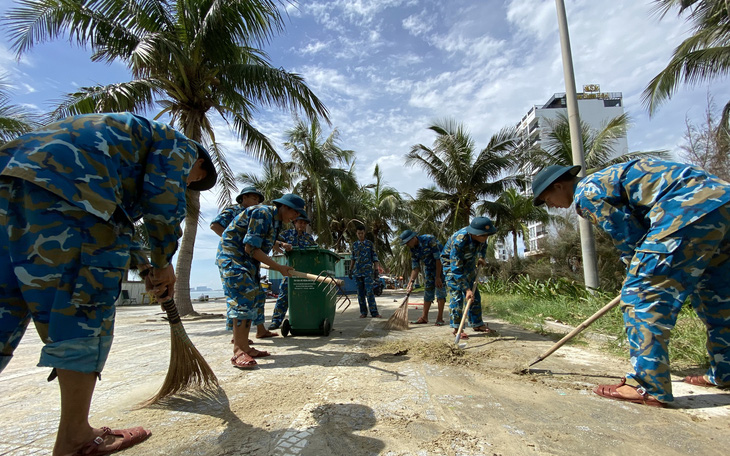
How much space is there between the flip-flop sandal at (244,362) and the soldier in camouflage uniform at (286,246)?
178 cm

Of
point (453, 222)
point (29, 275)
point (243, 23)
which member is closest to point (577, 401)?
point (29, 275)

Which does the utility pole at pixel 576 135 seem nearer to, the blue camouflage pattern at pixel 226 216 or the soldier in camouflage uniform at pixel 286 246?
the soldier in camouflage uniform at pixel 286 246

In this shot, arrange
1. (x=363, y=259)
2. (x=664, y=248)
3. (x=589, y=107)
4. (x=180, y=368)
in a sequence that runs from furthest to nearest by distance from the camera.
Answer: (x=589, y=107) → (x=363, y=259) → (x=180, y=368) → (x=664, y=248)

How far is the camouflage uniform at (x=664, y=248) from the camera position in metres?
2.23

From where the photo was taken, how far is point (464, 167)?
16.9 metres

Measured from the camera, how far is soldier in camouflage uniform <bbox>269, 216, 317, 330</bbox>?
6031mm

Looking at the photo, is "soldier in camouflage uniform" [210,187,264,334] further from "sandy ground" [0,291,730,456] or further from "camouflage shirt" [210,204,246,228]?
"sandy ground" [0,291,730,456]

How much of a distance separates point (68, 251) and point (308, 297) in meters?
3.66

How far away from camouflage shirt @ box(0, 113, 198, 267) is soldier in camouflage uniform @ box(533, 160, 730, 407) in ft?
9.11

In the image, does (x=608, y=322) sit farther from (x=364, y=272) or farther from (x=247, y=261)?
(x=364, y=272)

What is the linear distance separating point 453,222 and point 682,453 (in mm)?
16037

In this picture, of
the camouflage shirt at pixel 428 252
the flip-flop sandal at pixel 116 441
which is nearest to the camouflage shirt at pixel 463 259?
the camouflage shirt at pixel 428 252

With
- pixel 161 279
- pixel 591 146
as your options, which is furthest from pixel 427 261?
pixel 591 146

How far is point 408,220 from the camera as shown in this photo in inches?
1102
